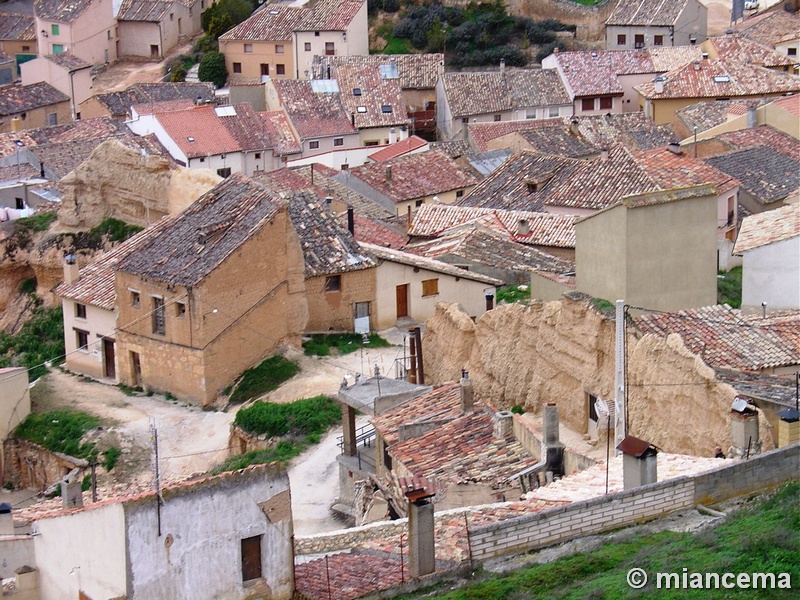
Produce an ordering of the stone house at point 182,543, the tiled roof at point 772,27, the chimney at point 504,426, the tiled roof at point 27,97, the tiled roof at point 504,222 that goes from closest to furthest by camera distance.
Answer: the stone house at point 182,543
the chimney at point 504,426
the tiled roof at point 504,222
the tiled roof at point 27,97
the tiled roof at point 772,27

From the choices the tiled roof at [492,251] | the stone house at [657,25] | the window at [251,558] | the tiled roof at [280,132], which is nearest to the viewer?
the window at [251,558]

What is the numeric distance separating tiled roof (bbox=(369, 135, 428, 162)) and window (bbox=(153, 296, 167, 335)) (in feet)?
70.4

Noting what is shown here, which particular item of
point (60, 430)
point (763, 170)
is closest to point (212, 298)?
point (60, 430)

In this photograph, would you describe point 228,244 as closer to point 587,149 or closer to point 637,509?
point 637,509

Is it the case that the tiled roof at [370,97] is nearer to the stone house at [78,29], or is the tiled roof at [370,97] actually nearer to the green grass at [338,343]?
the stone house at [78,29]

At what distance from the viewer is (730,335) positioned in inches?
1074

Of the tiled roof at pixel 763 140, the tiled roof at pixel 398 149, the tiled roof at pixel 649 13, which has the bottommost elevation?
the tiled roof at pixel 398 149

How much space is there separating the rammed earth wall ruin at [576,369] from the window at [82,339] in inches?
373

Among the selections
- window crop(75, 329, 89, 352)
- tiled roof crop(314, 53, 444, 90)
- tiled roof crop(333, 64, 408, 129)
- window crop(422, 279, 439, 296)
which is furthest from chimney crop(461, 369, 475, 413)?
tiled roof crop(314, 53, 444, 90)

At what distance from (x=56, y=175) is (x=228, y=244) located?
1906 centimetres

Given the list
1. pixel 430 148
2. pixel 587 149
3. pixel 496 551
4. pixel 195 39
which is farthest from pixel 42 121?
pixel 496 551

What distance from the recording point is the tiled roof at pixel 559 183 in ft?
151

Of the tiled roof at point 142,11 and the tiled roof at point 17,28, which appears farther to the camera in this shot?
the tiled roof at point 17,28

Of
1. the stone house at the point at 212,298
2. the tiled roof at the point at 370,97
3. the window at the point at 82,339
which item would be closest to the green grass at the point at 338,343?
the stone house at the point at 212,298
